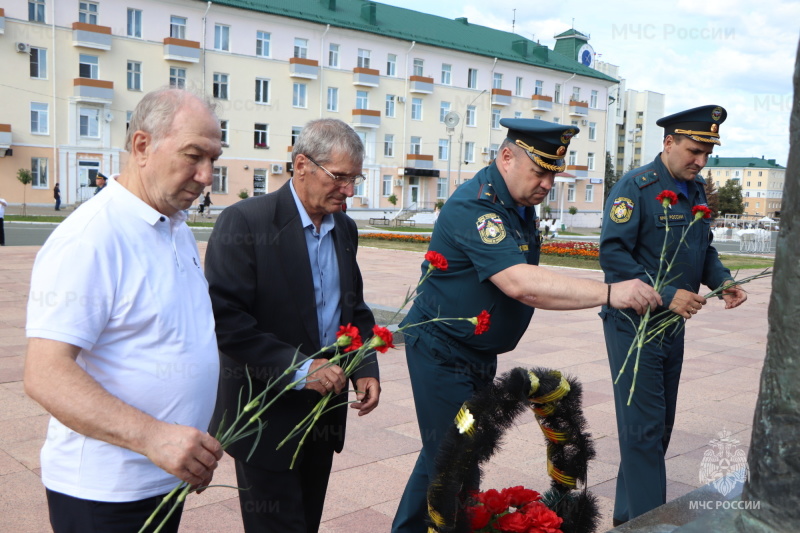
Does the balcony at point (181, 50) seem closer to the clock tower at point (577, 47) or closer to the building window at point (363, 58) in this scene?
the building window at point (363, 58)

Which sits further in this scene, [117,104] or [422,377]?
[117,104]

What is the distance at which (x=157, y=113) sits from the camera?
76.8 inches

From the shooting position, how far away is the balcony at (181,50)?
1516 inches

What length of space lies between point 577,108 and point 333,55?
65.6 feet

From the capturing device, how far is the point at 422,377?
10.3 feet

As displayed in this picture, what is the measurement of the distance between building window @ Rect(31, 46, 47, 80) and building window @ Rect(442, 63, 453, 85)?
23761 mm

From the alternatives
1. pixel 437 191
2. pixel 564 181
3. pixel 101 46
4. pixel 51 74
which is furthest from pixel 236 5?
pixel 564 181

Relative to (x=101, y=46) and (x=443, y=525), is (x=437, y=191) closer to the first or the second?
(x=101, y=46)

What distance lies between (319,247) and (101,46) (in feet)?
124

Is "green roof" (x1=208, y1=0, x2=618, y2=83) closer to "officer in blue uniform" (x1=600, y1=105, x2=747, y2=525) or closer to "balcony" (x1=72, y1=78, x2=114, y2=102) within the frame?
"balcony" (x1=72, y1=78, x2=114, y2=102)

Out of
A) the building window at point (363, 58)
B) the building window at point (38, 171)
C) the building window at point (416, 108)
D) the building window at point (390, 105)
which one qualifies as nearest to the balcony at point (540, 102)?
the building window at point (416, 108)

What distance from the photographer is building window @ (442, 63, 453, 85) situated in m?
49.8

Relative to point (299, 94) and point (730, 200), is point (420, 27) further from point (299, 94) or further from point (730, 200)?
point (730, 200)

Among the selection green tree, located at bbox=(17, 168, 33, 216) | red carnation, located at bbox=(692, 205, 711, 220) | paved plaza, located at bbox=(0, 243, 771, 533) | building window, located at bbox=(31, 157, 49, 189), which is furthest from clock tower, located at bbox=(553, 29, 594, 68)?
red carnation, located at bbox=(692, 205, 711, 220)
